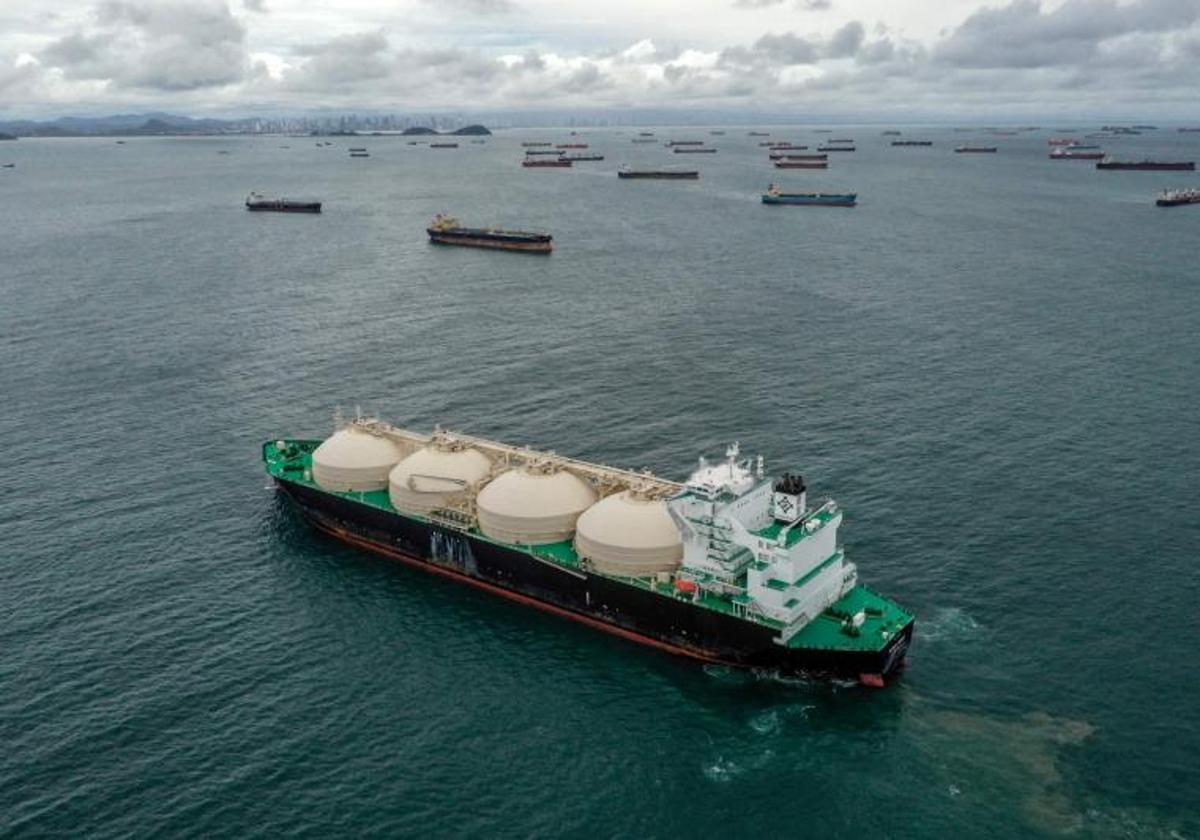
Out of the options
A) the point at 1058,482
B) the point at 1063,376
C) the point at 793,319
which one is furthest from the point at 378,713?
the point at 793,319

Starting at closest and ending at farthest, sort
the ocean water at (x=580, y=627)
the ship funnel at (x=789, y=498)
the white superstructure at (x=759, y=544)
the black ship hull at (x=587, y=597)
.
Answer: the ocean water at (x=580, y=627) → the black ship hull at (x=587, y=597) → the white superstructure at (x=759, y=544) → the ship funnel at (x=789, y=498)

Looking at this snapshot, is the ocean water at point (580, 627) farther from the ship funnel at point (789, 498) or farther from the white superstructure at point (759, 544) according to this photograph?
the ship funnel at point (789, 498)

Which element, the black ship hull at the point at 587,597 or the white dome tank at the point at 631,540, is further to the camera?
the white dome tank at the point at 631,540

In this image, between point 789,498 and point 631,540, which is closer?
point 789,498

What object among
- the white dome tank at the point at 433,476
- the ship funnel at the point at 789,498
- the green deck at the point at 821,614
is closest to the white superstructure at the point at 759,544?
the ship funnel at the point at 789,498

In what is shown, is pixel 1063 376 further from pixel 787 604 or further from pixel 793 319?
pixel 787 604

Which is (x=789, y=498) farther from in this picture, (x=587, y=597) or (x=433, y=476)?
(x=433, y=476)

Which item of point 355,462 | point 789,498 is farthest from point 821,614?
point 355,462

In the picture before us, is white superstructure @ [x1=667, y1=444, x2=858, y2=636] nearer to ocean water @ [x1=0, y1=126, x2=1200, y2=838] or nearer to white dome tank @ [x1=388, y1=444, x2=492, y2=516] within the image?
ocean water @ [x1=0, y1=126, x2=1200, y2=838]
